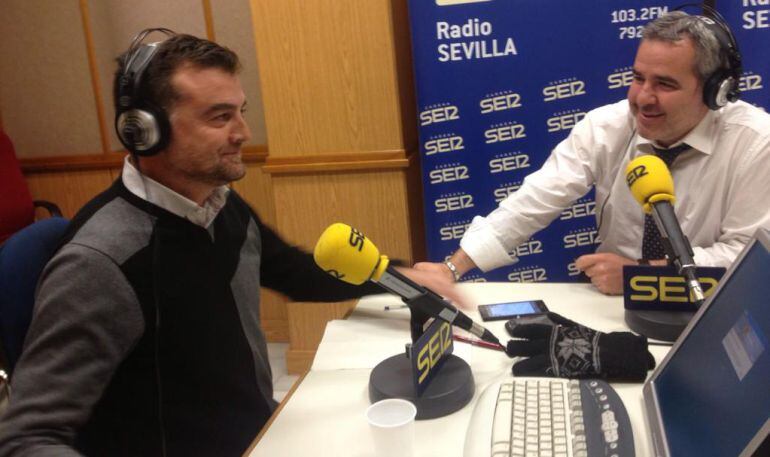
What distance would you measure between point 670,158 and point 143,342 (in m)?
1.44

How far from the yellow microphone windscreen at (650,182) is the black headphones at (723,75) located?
0.50m

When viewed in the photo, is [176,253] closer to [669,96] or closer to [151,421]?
[151,421]

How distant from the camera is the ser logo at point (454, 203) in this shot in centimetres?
266

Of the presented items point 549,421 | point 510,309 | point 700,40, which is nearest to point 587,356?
point 549,421

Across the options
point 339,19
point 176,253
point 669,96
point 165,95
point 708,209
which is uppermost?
point 339,19

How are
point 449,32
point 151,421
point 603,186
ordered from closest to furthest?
1. point 151,421
2. point 603,186
3. point 449,32

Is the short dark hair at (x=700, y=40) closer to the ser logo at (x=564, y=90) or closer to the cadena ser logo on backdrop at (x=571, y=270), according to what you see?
the ser logo at (x=564, y=90)

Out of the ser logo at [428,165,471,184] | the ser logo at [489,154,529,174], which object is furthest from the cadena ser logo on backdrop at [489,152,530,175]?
the ser logo at [428,165,471,184]

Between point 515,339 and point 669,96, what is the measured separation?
0.83 meters

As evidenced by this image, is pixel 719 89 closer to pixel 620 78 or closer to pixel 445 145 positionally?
pixel 620 78

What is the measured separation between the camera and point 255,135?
3.21 metres

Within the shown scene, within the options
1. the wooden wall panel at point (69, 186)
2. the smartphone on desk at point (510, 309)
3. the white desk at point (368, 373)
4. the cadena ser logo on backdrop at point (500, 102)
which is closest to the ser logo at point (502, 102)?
the cadena ser logo on backdrop at point (500, 102)

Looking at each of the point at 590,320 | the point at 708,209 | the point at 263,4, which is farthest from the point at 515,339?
the point at 263,4

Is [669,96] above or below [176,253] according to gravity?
above
